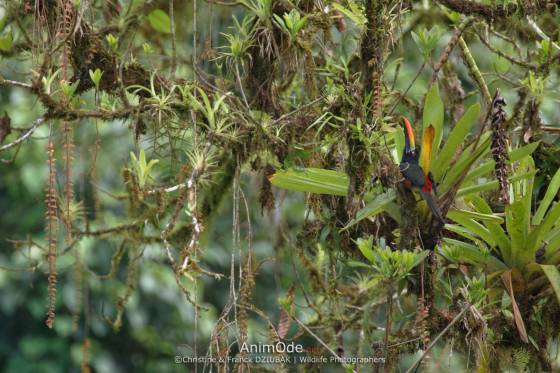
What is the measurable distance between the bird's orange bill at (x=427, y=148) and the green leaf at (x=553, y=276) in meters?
0.43

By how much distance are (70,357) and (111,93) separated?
8.94ft

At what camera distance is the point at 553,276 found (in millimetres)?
1985

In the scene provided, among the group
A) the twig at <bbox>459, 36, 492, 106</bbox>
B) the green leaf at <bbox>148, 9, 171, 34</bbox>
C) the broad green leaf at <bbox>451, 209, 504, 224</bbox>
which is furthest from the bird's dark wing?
the green leaf at <bbox>148, 9, 171, 34</bbox>

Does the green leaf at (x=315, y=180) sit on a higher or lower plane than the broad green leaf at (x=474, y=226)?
higher

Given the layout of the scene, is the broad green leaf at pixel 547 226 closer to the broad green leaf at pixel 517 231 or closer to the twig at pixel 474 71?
the broad green leaf at pixel 517 231

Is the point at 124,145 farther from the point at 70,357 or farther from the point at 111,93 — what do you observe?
the point at 111,93

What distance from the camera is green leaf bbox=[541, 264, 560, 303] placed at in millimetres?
1961

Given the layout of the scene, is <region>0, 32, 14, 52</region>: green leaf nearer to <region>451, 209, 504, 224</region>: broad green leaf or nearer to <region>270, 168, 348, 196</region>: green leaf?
<region>270, 168, 348, 196</region>: green leaf

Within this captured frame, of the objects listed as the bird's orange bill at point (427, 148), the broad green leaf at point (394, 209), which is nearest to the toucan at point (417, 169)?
the bird's orange bill at point (427, 148)

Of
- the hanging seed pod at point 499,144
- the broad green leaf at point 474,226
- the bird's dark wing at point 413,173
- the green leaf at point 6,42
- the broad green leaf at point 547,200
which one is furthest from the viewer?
the green leaf at point 6,42

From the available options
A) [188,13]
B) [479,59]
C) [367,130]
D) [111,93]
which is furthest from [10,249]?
[367,130]

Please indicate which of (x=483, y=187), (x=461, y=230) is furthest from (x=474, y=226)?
(x=483, y=187)

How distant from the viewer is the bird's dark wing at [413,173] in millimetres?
1800

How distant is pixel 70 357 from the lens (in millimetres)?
4645
